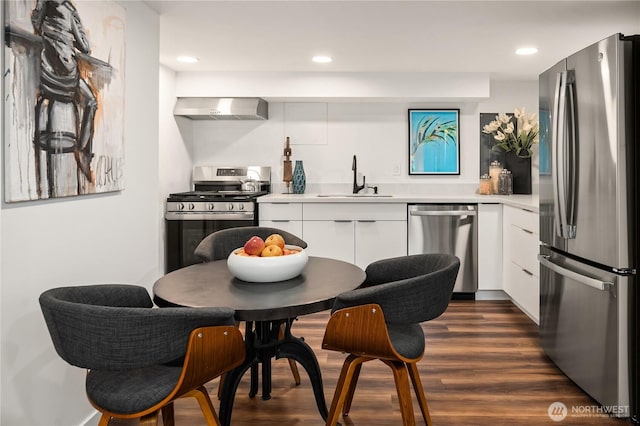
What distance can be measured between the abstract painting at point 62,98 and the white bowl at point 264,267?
78 centimetres

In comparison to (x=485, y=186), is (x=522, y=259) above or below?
below

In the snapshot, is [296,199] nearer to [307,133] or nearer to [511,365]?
[307,133]

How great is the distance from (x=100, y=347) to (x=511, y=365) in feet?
8.14

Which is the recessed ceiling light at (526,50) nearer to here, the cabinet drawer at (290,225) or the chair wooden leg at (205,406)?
the cabinet drawer at (290,225)

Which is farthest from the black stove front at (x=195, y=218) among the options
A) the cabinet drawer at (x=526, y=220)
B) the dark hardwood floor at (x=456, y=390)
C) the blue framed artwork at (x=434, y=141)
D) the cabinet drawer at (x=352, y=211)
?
the cabinet drawer at (x=526, y=220)

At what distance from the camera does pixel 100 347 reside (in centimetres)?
143

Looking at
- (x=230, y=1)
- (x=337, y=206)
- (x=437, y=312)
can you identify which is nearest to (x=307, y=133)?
(x=337, y=206)

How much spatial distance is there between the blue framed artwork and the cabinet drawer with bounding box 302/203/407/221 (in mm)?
739

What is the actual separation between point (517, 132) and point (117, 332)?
4.66 m

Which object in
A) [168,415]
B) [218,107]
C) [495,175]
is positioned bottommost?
[168,415]

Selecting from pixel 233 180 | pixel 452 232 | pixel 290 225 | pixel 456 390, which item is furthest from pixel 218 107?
pixel 456 390

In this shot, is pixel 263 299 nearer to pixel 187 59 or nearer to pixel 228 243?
pixel 228 243

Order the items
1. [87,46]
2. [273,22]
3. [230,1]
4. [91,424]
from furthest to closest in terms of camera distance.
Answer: [273,22] → [230,1] → [91,424] → [87,46]

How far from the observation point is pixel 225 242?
3.00 metres
